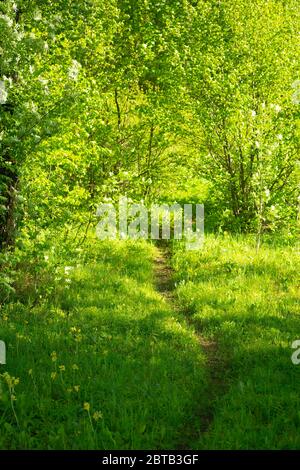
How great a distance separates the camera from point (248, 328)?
907cm

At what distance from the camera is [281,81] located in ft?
48.8

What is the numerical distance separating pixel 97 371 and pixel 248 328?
2.98m

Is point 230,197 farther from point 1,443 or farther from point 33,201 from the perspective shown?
point 1,443

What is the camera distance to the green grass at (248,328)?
6.23 meters

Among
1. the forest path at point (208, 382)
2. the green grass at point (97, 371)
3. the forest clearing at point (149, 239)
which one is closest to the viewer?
the green grass at point (97, 371)

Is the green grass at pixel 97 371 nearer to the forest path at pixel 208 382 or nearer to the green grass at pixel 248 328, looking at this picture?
the forest path at pixel 208 382

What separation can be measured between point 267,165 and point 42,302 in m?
7.80

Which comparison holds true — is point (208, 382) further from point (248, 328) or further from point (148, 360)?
point (248, 328)

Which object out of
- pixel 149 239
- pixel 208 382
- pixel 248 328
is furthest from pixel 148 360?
pixel 149 239

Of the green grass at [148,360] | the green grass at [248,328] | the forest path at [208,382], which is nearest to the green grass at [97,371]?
the green grass at [148,360]

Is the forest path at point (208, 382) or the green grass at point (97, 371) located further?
the forest path at point (208, 382)

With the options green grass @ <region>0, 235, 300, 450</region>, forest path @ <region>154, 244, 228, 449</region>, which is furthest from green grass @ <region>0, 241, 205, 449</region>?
forest path @ <region>154, 244, 228, 449</region>

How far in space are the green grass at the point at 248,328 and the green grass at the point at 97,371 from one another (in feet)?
1.65
